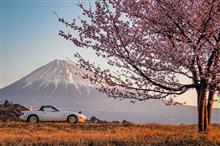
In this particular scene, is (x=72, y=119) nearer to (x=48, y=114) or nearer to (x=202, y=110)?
(x=48, y=114)

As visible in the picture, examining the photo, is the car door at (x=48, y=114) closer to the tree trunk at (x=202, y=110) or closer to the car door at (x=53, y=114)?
the car door at (x=53, y=114)

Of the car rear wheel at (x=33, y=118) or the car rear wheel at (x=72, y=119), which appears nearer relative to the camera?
the car rear wheel at (x=33, y=118)

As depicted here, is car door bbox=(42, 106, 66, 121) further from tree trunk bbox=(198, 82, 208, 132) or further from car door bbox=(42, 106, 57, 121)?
tree trunk bbox=(198, 82, 208, 132)

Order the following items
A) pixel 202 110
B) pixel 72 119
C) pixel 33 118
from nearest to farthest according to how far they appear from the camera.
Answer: pixel 202 110, pixel 33 118, pixel 72 119

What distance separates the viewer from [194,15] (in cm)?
1858

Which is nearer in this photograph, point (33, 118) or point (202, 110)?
point (202, 110)

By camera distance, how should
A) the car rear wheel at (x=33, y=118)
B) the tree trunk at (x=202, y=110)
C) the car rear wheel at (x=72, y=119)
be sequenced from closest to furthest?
the tree trunk at (x=202, y=110) → the car rear wheel at (x=33, y=118) → the car rear wheel at (x=72, y=119)

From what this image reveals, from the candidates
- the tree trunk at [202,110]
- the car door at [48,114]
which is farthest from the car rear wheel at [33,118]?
the tree trunk at [202,110]

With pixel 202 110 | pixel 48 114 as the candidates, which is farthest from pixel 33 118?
pixel 202 110

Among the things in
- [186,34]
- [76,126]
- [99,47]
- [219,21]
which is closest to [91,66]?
[99,47]

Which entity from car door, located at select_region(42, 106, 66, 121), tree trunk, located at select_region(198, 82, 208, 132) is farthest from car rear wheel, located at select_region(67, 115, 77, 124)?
tree trunk, located at select_region(198, 82, 208, 132)

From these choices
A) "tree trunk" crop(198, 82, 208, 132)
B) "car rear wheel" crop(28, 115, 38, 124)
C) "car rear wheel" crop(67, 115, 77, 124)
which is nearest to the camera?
"tree trunk" crop(198, 82, 208, 132)

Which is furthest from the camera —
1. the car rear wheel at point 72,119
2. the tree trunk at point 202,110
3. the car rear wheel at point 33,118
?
the car rear wheel at point 72,119

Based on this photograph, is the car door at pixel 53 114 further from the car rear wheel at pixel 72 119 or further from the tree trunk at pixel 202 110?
the tree trunk at pixel 202 110
